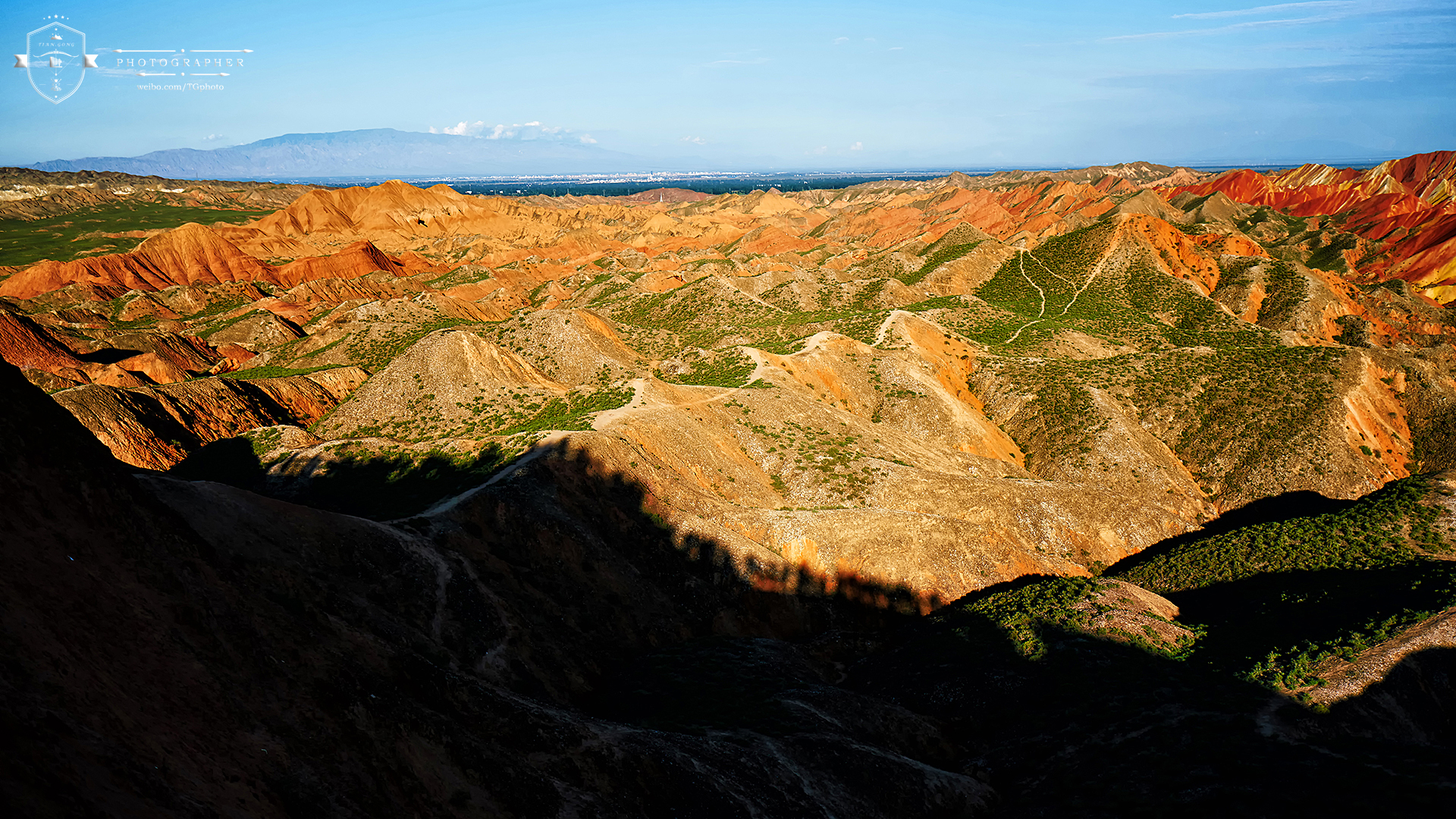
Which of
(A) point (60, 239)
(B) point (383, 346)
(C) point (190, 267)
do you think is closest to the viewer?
(B) point (383, 346)

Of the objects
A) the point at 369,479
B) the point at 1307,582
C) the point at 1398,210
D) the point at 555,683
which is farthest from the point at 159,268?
the point at 1398,210

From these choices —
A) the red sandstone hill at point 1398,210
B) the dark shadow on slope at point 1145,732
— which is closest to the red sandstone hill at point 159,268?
the dark shadow on slope at point 1145,732

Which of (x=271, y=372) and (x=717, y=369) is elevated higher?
(x=717, y=369)

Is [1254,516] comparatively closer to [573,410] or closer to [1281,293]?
[573,410]

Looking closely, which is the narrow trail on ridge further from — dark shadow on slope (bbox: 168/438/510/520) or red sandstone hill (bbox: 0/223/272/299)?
red sandstone hill (bbox: 0/223/272/299)

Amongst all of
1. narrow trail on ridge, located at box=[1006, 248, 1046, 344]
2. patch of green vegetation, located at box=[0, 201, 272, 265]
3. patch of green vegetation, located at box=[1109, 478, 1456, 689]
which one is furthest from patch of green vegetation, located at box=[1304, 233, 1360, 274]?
patch of green vegetation, located at box=[0, 201, 272, 265]

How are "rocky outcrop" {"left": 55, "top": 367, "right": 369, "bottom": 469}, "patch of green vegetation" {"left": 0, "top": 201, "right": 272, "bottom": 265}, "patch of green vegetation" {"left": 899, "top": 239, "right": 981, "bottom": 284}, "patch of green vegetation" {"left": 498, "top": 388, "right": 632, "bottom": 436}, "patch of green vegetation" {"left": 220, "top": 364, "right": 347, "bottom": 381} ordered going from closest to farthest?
1. "patch of green vegetation" {"left": 498, "top": 388, "right": 632, "bottom": 436}
2. "rocky outcrop" {"left": 55, "top": 367, "right": 369, "bottom": 469}
3. "patch of green vegetation" {"left": 220, "top": 364, "right": 347, "bottom": 381}
4. "patch of green vegetation" {"left": 899, "top": 239, "right": 981, "bottom": 284}
5. "patch of green vegetation" {"left": 0, "top": 201, "right": 272, "bottom": 265}
